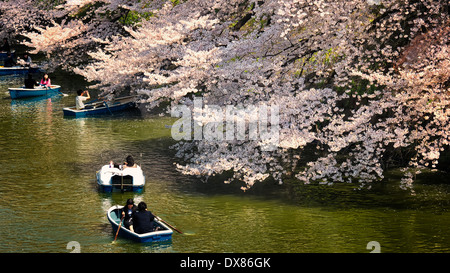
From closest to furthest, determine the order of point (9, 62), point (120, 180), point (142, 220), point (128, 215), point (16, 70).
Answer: point (142, 220)
point (128, 215)
point (120, 180)
point (16, 70)
point (9, 62)

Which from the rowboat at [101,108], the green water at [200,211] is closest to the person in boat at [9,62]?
the rowboat at [101,108]

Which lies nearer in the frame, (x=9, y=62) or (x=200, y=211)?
(x=200, y=211)

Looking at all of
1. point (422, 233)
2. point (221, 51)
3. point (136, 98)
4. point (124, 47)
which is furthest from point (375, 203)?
point (136, 98)

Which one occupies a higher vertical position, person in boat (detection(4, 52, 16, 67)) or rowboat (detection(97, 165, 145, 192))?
person in boat (detection(4, 52, 16, 67))

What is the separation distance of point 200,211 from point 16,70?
34406 mm

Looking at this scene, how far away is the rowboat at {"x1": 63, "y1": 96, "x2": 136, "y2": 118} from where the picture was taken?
33.3 m

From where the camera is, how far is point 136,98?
34781mm

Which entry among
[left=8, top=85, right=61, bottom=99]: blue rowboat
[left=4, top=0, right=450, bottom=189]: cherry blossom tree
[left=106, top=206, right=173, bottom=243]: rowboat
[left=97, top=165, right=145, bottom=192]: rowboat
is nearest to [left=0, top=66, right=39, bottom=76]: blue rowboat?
[left=8, top=85, right=61, bottom=99]: blue rowboat

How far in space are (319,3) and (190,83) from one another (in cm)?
494

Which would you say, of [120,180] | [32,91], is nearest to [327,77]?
[120,180]

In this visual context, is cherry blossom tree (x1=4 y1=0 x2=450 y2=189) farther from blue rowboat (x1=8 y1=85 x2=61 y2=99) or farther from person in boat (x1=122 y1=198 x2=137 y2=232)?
blue rowboat (x1=8 y1=85 x2=61 y2=99)

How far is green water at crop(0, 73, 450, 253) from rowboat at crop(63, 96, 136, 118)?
7.15 m

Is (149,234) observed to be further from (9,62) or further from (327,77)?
(9,62)

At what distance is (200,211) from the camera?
18.9 metres
